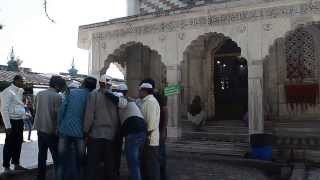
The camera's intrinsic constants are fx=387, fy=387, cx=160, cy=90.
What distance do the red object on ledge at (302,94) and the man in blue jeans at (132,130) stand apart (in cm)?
675

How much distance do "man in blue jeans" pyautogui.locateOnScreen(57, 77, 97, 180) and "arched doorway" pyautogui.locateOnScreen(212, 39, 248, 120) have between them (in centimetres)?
757

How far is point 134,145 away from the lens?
5.09 meters

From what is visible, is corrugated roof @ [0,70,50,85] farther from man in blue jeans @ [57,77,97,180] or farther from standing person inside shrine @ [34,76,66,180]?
man in blue jeans @ [57,77,97,180]

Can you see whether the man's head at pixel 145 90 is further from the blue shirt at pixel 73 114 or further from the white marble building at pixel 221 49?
the white marble building at pixel 221 49

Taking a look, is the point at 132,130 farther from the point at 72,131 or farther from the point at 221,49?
the point at 221,49

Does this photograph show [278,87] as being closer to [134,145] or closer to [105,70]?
[105,70]

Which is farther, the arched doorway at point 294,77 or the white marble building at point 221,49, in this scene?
the arched doorway at point 294,77

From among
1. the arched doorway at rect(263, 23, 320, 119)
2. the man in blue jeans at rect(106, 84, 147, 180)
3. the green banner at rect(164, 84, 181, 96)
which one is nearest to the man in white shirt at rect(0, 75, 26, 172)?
the man in blue jeans at rect(106, 84, 147, 180)

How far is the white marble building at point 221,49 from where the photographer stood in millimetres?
8956

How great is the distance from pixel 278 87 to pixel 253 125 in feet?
8.07

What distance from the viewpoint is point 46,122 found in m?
5.59

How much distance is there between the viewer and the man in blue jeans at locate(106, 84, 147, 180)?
507 cm

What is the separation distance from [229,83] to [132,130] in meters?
7.92

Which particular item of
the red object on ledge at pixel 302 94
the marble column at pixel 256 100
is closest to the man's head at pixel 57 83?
the marble column at pixel 256 100
